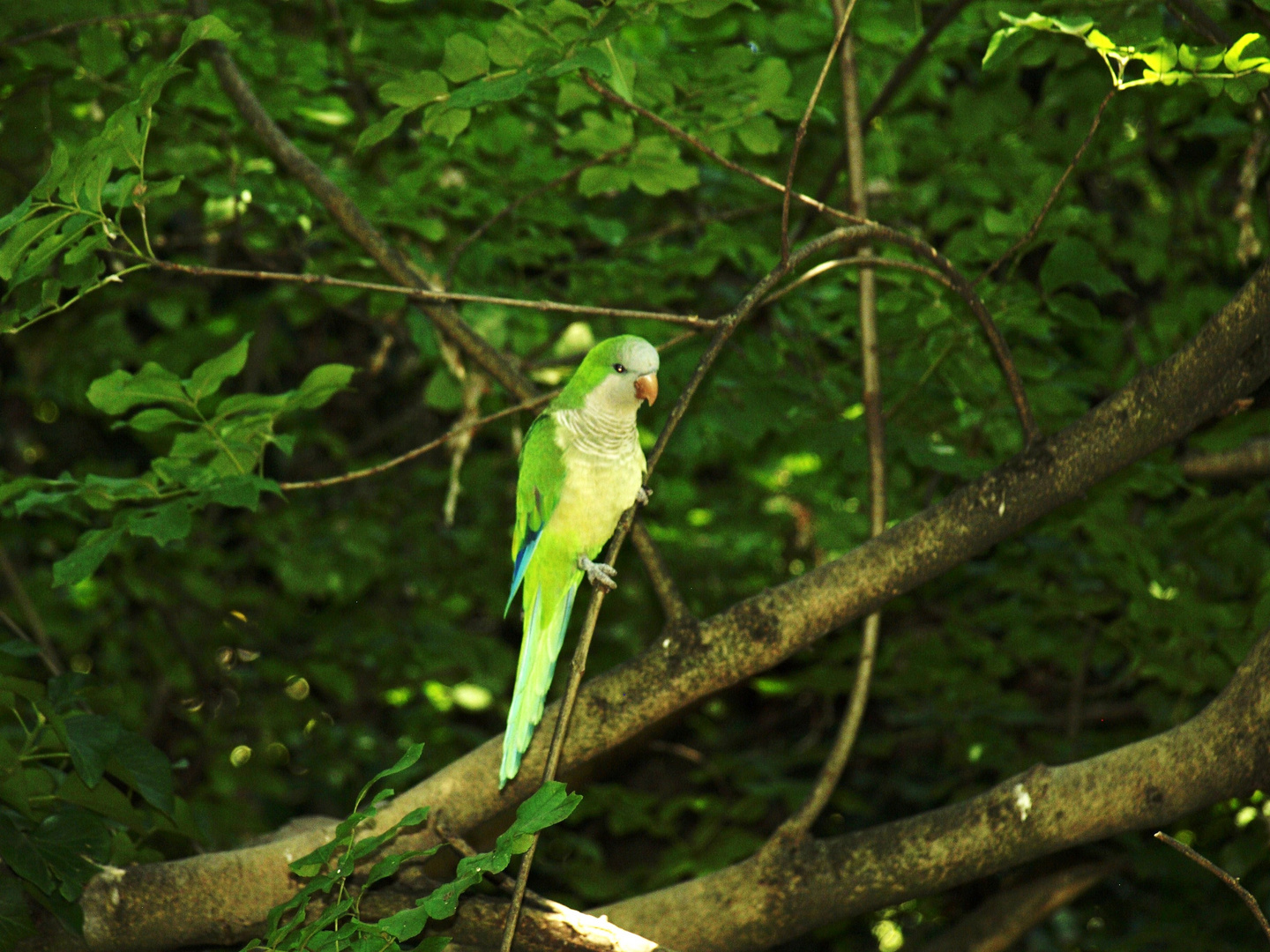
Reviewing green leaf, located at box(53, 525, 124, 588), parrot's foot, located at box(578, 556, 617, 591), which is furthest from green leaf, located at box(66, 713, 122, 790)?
parrot's foot, located at box(578, 556, 617, 591)

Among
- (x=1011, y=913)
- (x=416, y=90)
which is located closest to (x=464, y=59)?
(x=416, y=90)

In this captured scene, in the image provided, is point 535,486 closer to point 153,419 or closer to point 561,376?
point 153,419

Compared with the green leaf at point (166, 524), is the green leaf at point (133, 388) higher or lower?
higher

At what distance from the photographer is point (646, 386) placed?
2457 millimetres

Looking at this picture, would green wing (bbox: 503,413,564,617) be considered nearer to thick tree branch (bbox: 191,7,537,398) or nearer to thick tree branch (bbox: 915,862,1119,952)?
thick tree branch (bbox: 191,7,537,398)

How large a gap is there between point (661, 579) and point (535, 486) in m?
0.39

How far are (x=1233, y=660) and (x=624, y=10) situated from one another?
2752mm

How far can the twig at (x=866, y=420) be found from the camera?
8.98ft

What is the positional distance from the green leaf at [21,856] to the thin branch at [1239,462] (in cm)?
333

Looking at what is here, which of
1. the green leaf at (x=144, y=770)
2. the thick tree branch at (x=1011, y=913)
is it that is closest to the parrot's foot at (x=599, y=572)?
the green leaf at (x=144, y=770)

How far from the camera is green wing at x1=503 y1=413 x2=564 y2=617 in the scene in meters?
2.61

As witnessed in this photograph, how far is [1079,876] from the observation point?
4.29m

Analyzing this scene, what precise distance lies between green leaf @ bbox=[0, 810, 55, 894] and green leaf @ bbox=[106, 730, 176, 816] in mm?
244

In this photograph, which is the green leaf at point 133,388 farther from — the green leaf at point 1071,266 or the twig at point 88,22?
the green leaf at point 1071,266
